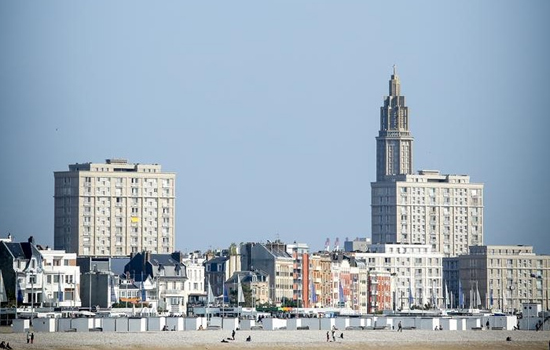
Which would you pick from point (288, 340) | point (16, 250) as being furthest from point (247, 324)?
point (16, 250)

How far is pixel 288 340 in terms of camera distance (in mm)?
147125

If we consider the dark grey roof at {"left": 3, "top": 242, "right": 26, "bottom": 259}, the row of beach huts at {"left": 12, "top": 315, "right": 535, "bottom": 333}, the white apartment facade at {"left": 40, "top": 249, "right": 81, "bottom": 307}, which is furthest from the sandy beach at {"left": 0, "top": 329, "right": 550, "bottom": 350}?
the dark grey roof at {"left": 3, "top": 242, "right": 26, "bottom": 259}

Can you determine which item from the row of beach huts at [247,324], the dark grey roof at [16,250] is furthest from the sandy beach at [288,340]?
the dark grey roof at [16,250]

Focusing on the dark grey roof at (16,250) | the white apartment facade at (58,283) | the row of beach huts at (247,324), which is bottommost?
the row of beach huts at (247,324)

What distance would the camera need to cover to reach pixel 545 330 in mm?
174750

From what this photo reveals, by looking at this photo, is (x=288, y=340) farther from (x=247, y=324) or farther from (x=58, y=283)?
(x=58, y=283)

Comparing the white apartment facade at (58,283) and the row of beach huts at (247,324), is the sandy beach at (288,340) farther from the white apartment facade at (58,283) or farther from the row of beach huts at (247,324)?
the white apartment facade at (58,283)

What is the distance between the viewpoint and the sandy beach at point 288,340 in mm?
133250

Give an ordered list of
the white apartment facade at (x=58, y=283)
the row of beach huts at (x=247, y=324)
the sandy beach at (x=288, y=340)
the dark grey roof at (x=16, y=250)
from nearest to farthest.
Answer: the sandy beach at (x=288, y=340), the row of beach huts at (x=247, y=324), the dark grey roof at (x=16, y=250), the white apartment facade at (x=58, y=283)

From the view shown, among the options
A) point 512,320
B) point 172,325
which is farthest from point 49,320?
point 512,320

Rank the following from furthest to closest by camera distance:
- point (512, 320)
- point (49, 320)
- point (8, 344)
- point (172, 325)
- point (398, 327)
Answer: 1. point (512, 320)
2. point (398, 327)
3. point (172, 325)
4. point (49, 320)
5. point (8, 344)

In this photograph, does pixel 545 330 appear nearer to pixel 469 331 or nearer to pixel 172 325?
pixel 469 331

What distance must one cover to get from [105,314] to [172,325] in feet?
63.8

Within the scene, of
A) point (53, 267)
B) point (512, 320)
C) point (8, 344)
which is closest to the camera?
point (8, 344)
